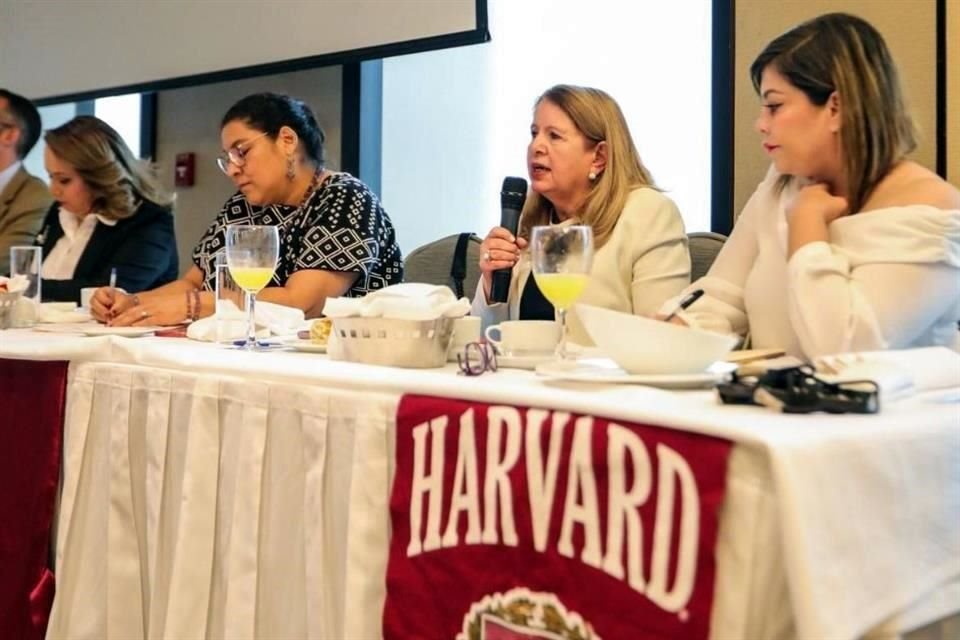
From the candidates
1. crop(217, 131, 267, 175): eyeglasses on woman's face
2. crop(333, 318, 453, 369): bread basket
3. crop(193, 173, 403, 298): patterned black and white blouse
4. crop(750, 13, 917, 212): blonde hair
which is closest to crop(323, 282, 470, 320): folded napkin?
crop(333, 318, 453, 369): bread basket

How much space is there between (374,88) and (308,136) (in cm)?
91

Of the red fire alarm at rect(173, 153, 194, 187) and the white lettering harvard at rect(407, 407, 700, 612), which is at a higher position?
the red fire alarm at rect(173, 153, 194, 187)

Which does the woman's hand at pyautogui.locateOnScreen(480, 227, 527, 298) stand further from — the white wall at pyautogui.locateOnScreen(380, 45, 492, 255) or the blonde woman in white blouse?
the white wall at pyautogui.locateOnScreen(380, 45, 492, 255)

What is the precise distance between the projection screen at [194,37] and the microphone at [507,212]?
101 centimetres

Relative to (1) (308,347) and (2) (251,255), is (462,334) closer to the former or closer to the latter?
(1) (308,347)

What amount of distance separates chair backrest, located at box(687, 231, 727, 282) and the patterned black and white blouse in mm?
679

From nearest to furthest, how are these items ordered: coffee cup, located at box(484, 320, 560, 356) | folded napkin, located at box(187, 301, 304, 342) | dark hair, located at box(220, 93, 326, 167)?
coffee cup, located at box(484, 320, 560, 356)
folded napkin, located at box(187, 301, 304, 342)
dark hair, located at box(220, 93, 326, 167)

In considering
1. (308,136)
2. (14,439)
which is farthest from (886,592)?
(308,136)

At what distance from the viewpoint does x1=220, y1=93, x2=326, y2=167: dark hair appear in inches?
85.2

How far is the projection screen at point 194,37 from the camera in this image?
266 centimetres

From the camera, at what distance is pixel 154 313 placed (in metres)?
1.85

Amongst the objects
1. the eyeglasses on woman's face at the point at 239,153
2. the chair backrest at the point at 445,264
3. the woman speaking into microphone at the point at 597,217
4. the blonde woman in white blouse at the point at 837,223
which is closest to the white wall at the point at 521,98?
the woman speaking into microphone at the point at 597,217

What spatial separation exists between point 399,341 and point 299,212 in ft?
3.65

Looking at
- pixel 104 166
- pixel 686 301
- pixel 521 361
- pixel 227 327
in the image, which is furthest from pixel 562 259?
pixel 104 166
